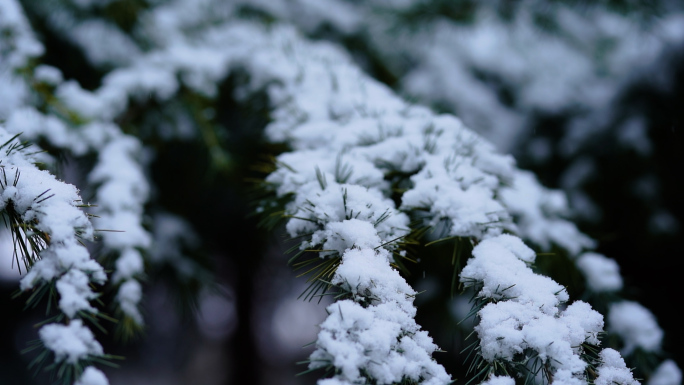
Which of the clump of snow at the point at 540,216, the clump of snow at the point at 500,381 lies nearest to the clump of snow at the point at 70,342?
the clump of snow at the point at 500,381

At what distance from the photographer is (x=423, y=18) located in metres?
1.81

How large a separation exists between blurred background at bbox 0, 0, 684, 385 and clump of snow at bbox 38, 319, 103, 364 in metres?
0.73

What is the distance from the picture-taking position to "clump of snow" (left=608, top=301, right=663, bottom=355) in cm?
107

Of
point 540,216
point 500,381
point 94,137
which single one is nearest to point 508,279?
point 500,381

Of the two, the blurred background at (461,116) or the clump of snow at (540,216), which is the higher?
the blurred background at (461,116)

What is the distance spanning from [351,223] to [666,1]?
186 cm

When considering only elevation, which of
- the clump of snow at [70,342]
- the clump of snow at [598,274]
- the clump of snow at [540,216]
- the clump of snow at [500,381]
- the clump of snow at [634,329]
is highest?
the clump of snow at [540,216]

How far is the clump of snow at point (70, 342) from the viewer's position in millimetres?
528

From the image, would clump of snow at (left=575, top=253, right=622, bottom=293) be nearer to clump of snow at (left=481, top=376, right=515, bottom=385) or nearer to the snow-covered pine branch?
clump of snow at (left=481, top=376, right=515, bottom=385)

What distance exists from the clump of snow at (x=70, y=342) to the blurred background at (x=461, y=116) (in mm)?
731

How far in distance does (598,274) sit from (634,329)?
0.18 meters

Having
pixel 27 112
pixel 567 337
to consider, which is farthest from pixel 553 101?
pixel 27 112

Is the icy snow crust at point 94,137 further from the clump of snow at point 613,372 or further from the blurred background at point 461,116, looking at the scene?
the clump of snow at point 613,372

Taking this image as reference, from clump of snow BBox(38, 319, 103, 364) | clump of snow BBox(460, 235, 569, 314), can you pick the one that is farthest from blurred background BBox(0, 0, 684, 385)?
clump of snow BBox(38, 319, 103, 364)
